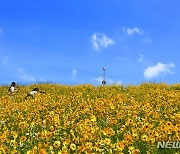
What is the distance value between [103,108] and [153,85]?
51.5ft

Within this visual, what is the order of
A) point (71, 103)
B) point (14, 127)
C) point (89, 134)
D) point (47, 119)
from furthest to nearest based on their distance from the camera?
1. point (71, 103)
2. point (14, 127)
3. point (47, 119)
4. point (89, 134)

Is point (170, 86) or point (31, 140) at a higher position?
point (170, 86)

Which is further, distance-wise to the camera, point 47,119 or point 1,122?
point 1,122

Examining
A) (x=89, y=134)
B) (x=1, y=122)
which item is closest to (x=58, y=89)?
(x=1, y=122)

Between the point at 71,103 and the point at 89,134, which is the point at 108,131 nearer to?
the point at 89,134

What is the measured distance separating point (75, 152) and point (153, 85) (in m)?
21.6

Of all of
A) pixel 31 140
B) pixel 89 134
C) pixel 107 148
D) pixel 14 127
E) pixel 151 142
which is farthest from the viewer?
pixel 14 127

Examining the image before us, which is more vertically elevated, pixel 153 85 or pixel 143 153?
pixel 153 85

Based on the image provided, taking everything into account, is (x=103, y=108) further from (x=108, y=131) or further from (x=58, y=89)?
(x=58, y=89)

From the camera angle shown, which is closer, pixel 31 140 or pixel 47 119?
pixel 31 140

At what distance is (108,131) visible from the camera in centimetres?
816

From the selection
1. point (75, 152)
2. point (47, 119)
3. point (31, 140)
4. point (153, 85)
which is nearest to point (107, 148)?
point (75, 152)

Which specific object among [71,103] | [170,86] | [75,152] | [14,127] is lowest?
[75,152]

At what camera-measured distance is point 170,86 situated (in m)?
29.0
